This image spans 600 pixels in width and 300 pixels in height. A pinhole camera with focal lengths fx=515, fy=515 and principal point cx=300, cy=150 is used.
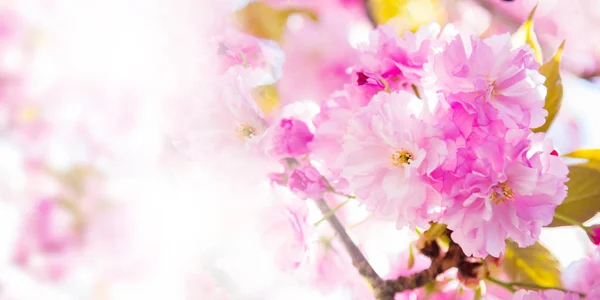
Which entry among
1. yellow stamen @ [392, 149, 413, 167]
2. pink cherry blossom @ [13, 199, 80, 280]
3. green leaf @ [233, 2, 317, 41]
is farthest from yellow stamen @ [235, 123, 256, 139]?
pink cherry blossom @ [13, 199, 80, 280]

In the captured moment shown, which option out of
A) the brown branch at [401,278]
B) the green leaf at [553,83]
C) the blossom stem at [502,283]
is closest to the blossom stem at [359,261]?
the brown branch at [401,278]

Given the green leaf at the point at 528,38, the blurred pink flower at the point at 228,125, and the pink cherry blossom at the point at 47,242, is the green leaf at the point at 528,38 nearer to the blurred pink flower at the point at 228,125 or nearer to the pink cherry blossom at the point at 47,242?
the blurred pink flower at the point at 228,125

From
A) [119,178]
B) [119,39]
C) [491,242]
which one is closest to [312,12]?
[491,242]

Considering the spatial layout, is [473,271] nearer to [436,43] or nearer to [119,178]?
[436,43]

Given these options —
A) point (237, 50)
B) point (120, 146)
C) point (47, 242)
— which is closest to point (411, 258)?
point (237, 50)

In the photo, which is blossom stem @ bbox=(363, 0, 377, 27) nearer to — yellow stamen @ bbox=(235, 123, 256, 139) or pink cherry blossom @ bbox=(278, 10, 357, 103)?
pink cherry blossom @ bbox=(278, 10, 357, 103)
